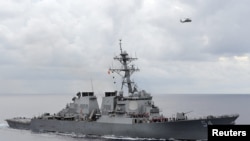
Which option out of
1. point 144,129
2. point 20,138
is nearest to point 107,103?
point 144,129

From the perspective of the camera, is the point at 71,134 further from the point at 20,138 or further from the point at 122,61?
the point at 122,61

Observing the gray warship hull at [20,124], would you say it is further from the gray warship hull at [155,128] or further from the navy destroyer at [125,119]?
the gray warship hull at [155,128]

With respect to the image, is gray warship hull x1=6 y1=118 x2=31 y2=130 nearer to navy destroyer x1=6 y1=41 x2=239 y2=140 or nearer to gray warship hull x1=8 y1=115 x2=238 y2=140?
navy destroyer x1=6 y1=41 x2=239 y2=140

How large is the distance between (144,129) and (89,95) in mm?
11480

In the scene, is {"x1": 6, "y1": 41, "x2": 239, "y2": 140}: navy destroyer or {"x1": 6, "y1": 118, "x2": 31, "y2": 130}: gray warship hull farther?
{"x1": 6, "y1": 118, "x2": 31, "y2": 130}: gray warship hull

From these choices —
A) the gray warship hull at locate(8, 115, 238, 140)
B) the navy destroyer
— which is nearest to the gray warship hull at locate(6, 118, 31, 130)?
the navy destroyer

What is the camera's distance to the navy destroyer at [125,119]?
37.2 m

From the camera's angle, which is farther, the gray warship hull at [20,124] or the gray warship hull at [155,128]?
the gray warship hull at [20,124]

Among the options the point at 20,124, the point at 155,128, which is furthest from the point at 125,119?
the point at 20,124

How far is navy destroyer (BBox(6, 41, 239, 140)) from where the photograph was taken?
37156 mm

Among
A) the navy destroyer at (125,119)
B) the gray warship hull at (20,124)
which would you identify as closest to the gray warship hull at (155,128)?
the navy destroyer at (125,119)

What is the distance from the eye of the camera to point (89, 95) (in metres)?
46.9

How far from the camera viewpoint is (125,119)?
3944 cm

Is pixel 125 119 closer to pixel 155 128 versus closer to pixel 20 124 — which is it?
pixel 155 128
